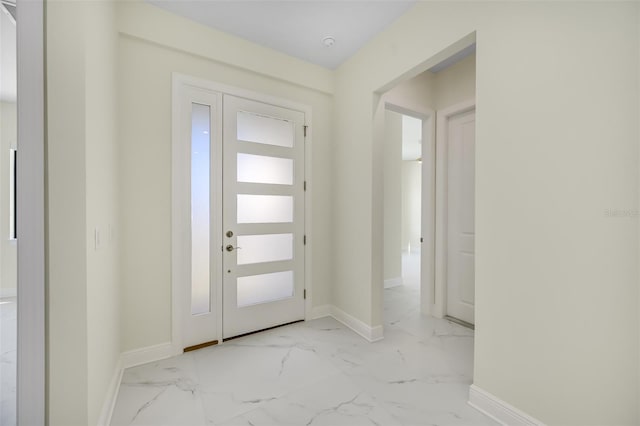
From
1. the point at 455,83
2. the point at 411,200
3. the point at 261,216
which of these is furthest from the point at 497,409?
the point at 411,200

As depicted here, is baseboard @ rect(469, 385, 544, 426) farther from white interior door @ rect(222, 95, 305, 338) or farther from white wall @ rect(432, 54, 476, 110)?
white wall @ rect(432, 54, 476, 110)

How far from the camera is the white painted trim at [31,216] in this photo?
1090 millimetres

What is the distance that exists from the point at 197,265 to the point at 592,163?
2706 mm

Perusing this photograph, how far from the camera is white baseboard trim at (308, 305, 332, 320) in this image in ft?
9.95

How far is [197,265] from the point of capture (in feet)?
7.89

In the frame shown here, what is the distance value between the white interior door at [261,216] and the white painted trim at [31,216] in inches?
55.9

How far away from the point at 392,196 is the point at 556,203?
320cm

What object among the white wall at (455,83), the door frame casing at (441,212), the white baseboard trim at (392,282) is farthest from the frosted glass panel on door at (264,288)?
the white wall at (455,83)

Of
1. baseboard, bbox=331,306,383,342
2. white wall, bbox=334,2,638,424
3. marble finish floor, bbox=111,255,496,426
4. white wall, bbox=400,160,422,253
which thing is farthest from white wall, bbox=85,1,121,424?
white wall, bbox=400,160,422,253

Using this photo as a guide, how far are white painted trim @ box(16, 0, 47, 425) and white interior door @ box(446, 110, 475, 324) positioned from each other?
3.30 m

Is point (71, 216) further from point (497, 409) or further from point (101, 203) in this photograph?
point (497, 409)

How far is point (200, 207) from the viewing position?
2.42m

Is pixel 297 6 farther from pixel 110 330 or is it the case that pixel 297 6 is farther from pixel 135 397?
pixel 135 397

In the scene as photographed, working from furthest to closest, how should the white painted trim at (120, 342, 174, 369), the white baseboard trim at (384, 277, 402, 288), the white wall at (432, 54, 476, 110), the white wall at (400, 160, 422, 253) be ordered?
the white wall at (400, 160, 422, 253)
the white baseboard trim at (384, 277, 402, 288)
the white wall at (432, 54, 476, 110)
the white painted trim at (120, 342, 174, 369)
